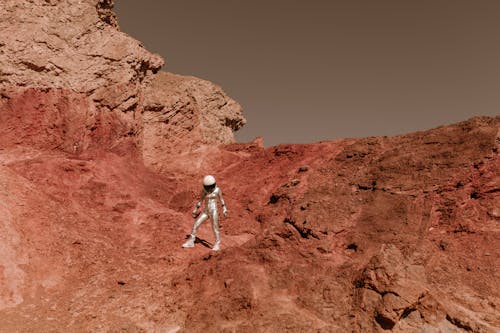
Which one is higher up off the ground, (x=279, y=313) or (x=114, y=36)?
(x=114, y=36)

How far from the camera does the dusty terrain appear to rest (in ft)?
23.2

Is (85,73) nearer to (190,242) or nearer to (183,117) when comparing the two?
(183,117)

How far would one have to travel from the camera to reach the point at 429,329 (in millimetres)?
6383

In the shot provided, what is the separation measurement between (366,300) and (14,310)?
620 centimetres

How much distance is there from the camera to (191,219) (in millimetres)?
12594

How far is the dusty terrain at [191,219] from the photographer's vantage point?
7059mm

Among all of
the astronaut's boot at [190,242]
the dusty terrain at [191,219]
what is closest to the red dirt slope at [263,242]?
the dusty terrain at [191,219]

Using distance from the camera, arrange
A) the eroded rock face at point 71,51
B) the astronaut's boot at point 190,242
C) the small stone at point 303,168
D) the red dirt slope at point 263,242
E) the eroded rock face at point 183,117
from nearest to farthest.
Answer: the red dirt slope at point 263,242
the astronaut's boot at point 190,242
the eroded rock face at point 71,51
the small stone at point 303,168
the eroded rock face at point 183,117

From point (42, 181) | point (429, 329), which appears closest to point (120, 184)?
point (42, 181)

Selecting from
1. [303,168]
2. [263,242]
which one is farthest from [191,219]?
[303,168]

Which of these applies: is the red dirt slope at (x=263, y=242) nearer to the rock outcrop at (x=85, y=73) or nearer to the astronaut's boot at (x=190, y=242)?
the astronaut's boot at (x=190, y=242)

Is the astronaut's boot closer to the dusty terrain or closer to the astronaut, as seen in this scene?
the astronaut

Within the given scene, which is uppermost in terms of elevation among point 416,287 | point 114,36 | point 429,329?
point 114,36

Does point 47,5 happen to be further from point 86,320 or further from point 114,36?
point 86,320
